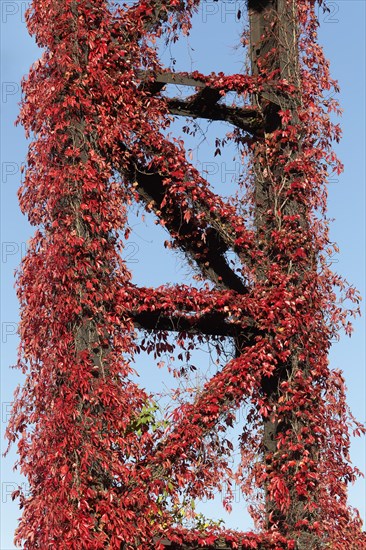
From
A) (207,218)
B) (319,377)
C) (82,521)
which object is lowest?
(82,521)

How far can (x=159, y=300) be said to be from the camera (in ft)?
32.1

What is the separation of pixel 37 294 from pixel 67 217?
2.51 feet

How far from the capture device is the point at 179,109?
11.1m

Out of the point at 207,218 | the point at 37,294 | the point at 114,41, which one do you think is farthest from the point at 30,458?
the point at 114,41

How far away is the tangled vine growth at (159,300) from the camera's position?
29.2ft

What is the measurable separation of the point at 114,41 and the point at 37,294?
2811mm

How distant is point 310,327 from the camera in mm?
10445

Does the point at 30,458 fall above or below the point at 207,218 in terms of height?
below

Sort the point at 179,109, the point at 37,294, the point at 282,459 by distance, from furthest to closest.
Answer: the point at 179,109 → the point at 282,459 → the point at 37,294

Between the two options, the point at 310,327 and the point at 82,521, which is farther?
the point at 310,327

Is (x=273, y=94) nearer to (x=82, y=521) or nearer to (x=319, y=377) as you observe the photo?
(x=319, y=377)

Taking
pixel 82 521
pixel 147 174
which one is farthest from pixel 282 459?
pixel 147 174

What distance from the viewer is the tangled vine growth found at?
8.91 metres

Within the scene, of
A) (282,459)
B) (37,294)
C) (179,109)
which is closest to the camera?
(37,294)
